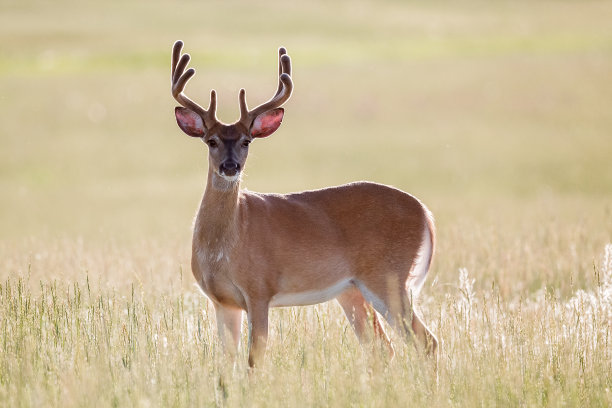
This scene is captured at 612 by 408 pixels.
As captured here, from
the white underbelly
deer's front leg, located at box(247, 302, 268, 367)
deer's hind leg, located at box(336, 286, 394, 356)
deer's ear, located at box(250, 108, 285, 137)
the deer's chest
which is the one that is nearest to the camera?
deer's front leg, located at box(247, 302, 268, 367)

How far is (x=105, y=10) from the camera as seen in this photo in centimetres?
5031

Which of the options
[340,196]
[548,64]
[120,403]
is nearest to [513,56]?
[548,64]

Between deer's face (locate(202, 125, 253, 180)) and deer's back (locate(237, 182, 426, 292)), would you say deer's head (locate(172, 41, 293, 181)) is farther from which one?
deer's back (locate(237, 182, 426, 292))

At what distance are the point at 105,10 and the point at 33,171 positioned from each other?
26.8 metres

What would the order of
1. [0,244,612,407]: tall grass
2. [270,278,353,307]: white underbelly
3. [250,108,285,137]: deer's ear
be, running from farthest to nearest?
[250,108,285,137]: deer's ear → [270,278,353,307]: white underbelly → [0,244,612,407]: tall grass

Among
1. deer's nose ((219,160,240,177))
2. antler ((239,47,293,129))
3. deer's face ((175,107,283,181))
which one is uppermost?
antler ((239,47,293,129))

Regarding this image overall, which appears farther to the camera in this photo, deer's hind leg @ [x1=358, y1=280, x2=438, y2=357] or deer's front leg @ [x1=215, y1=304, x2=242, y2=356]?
→ deer's hind leg @ [x1=358, y1=280, x2=438, y2=357]

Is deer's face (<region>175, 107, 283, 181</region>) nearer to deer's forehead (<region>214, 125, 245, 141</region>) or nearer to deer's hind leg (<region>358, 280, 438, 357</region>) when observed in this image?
deer's forehead (<region>214, 125, 245, 141</region>)

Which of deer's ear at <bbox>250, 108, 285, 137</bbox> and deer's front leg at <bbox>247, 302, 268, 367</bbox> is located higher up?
deer's ear at <bbox>250, 108, 285, 137</bbox>

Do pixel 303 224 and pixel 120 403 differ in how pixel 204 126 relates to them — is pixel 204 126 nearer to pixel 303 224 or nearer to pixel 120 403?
pixel 303 224

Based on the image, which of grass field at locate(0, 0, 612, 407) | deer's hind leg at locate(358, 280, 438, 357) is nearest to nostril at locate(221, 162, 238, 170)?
grass field at locate(0, 0, 612, 407)

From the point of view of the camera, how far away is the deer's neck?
264 inches

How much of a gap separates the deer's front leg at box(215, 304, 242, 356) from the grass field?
10 cm

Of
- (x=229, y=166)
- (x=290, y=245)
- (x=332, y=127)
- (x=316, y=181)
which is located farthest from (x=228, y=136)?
(x=332, y=127)
